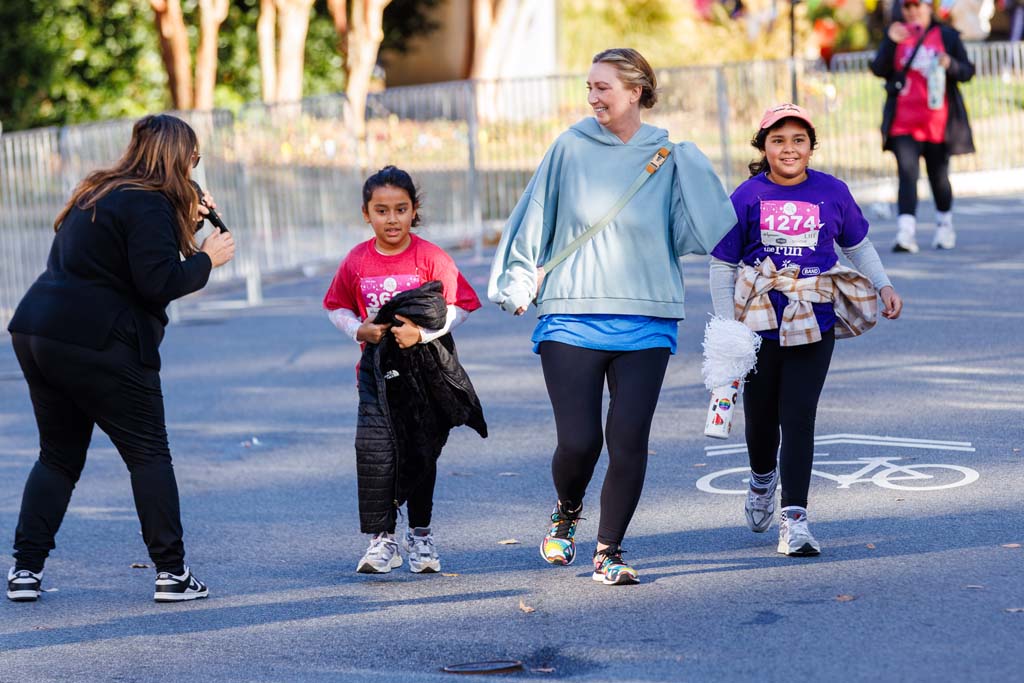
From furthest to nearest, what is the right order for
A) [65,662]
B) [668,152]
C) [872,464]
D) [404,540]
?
1. [872,464]
2. [404,540]
3. [668,152]
4. [65,662]

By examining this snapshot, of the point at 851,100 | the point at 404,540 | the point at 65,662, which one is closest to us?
the point at 65,662

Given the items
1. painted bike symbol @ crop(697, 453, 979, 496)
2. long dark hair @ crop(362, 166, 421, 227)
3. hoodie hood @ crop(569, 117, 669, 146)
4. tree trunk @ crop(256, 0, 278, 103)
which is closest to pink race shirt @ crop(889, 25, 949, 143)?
painted bike symbol @ crop(697, 453, 979, 496)

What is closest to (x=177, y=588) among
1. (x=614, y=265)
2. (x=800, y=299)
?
(x=614, y=265)

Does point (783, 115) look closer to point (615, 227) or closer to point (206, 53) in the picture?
point (615, 227)

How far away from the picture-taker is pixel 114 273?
5.98 m

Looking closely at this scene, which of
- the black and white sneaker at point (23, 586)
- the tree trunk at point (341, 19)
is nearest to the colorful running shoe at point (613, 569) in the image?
the black and white sneaker at point (23, 586)

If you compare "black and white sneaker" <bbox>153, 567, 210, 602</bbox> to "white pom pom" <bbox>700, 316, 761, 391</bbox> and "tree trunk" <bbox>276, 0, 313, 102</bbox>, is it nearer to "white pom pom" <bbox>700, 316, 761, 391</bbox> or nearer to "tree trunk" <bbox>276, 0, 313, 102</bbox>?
"white pom pom" <bbox>700, 316, 761, 391</bbox>

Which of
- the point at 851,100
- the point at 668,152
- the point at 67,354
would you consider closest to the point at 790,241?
the point at 668,152

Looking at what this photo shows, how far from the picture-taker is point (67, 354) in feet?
19.6

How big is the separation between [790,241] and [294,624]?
7.19 ft

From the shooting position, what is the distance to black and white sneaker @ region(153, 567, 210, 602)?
6.09 meters

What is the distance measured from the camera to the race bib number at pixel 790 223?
20.1 ft

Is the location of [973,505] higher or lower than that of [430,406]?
lower

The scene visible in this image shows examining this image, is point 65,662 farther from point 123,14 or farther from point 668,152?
point 123,14
